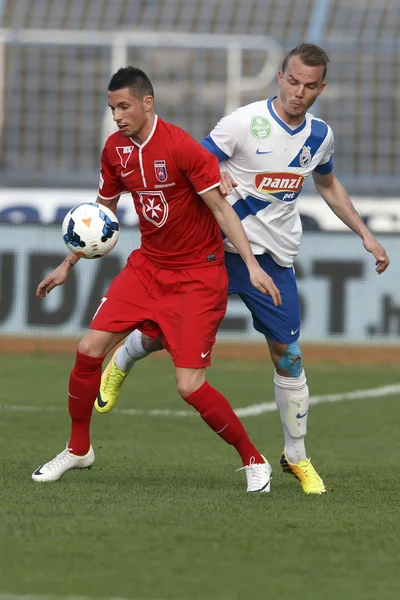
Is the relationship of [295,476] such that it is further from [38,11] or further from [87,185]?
[38,11]

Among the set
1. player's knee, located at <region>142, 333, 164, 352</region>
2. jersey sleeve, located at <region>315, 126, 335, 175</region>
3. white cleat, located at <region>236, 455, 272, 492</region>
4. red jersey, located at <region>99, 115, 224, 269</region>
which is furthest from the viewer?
player's knee, located at <region>142, 333, 164, 352</region>

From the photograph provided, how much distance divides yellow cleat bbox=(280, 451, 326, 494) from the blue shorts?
24.7 inches

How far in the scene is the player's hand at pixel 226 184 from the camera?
5.77m

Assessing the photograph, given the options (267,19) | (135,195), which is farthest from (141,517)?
(267,19)

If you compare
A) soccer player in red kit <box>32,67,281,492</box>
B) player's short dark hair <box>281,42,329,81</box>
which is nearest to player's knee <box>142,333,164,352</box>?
soccer player in red kit <box>32,67,281,492</box>

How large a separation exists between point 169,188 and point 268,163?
1.82 feet

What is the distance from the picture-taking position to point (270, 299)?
20.4 feet

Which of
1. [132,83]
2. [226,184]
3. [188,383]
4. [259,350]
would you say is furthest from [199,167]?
[259,350]

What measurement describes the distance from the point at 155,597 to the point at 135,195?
2518 millimetres

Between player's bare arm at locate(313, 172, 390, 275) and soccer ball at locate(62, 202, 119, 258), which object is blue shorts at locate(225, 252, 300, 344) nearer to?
player's bare arm at locate(313, 172, 390, 275)

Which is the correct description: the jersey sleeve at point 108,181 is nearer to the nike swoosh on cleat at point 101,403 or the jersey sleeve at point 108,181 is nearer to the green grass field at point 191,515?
the nike swoosh on cleat at point 101,403

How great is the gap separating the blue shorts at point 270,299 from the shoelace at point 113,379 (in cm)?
99

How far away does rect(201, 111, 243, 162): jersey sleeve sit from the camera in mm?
6047

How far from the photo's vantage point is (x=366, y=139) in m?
15.9
